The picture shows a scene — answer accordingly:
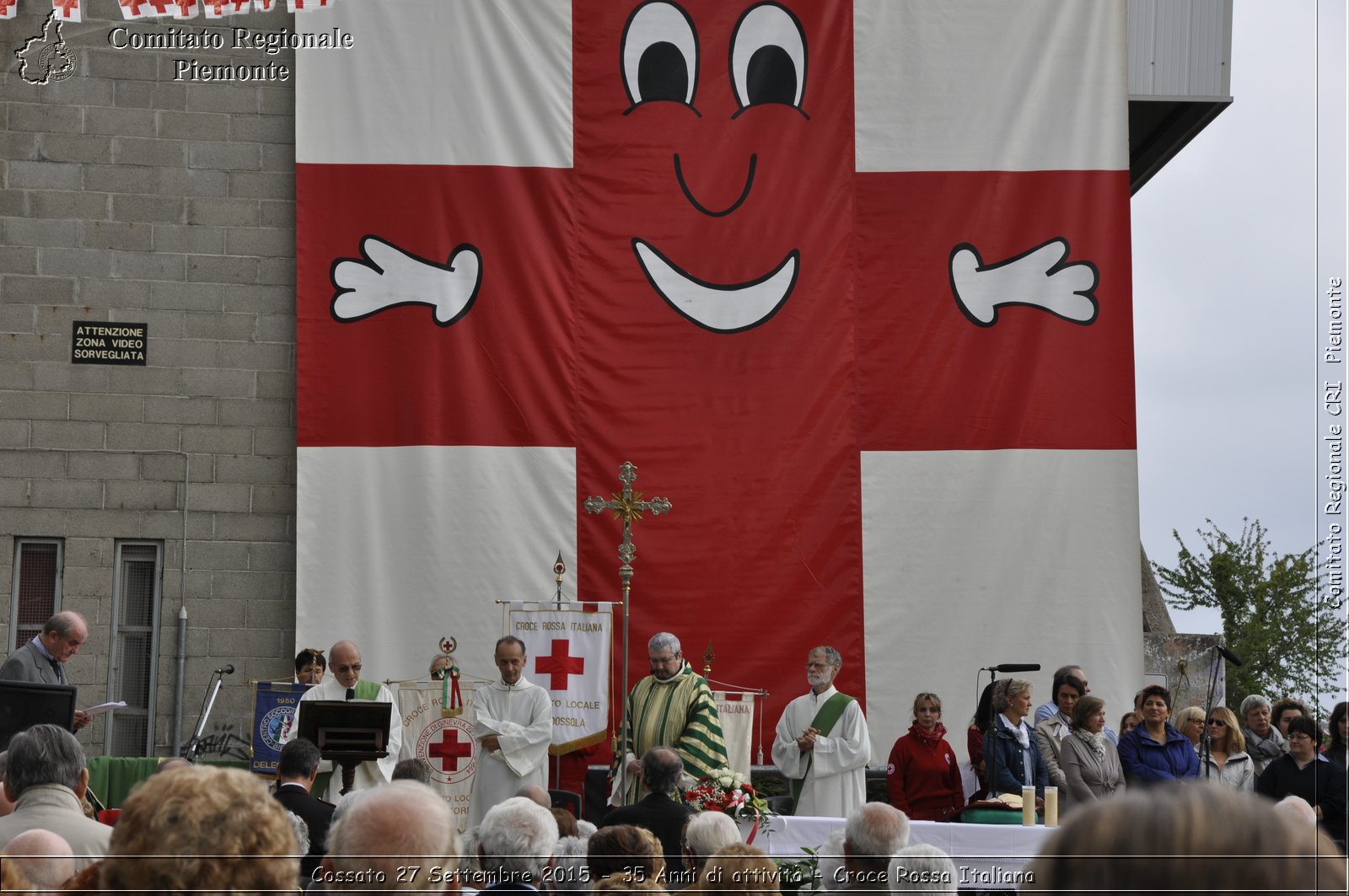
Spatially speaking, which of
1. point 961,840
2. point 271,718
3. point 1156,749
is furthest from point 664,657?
point 1156,749

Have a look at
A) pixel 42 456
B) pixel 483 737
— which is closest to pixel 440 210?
pixel 42 456

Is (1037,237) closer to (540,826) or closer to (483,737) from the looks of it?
(483,737)

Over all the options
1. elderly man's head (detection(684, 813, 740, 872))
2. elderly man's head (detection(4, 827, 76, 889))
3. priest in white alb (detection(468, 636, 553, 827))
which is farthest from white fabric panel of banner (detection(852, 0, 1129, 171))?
elderly man's head (detection(4, 827, 76, 889))

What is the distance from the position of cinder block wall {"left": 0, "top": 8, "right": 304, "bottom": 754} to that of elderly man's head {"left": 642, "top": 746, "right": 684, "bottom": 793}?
494 centimetres

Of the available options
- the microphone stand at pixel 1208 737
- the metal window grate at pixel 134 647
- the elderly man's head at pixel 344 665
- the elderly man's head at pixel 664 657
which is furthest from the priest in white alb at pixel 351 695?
the microphone stand at pixel 1208 737

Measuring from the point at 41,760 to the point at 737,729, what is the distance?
5.68 metres

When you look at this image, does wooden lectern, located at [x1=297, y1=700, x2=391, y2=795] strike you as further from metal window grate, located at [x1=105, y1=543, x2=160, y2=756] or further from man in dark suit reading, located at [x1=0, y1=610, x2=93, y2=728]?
metal window grate, located at [x1=105, y1=543, x2=160, y2=756]

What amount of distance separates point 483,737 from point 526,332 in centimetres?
332

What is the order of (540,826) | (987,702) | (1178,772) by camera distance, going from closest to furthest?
(540,826)
(1178,772)
(987,702)

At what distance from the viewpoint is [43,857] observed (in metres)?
3.55

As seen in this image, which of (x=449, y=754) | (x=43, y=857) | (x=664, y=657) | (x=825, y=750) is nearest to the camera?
(x=43, y=857)

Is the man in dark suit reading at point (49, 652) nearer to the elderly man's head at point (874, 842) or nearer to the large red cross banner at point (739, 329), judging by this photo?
the large red cross banner at point (739, 329)

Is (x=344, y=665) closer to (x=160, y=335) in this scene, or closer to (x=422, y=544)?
(x=422, y=544)

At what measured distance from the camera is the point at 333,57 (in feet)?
35.7
